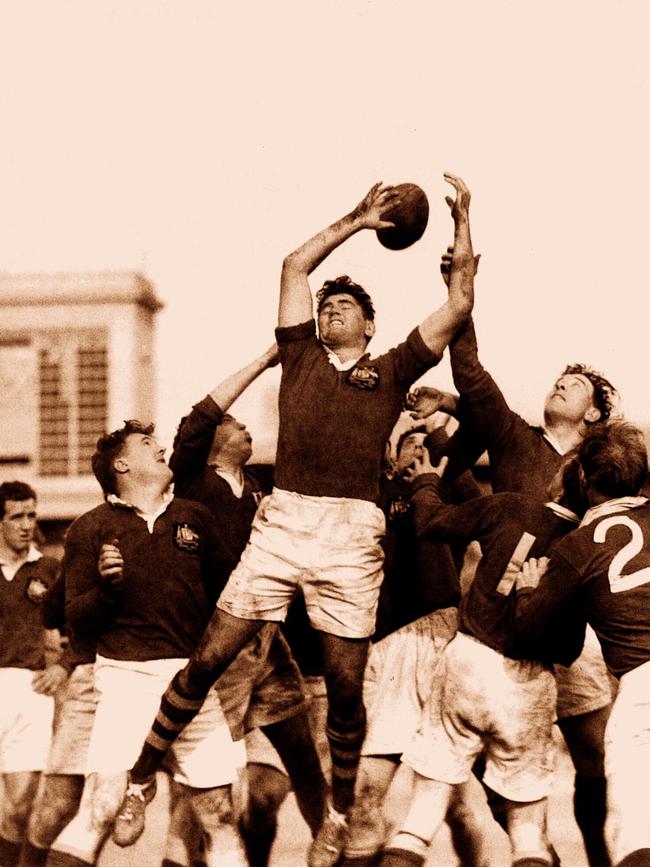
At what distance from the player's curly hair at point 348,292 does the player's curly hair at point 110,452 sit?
1018 mm

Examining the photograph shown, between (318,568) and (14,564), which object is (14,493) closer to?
(14,564)

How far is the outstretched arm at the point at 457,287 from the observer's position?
619cm

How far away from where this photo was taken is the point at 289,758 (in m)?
7.00

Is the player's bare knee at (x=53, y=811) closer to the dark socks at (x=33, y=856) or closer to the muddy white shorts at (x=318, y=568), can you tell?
the dark socks at (x=33, y=856)

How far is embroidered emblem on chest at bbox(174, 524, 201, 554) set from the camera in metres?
6.47

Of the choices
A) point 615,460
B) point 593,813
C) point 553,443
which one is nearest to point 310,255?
point 553,443

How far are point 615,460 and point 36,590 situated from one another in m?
3.80

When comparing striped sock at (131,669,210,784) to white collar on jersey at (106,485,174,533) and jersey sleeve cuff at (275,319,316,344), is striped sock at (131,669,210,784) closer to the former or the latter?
white collar on jersey at (106,485,174,533)

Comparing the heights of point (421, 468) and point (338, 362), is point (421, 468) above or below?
below

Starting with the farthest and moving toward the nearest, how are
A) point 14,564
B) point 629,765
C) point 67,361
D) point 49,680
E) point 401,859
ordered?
point 67,361
point 14,564
point 49,680
point 401,859
point 629,765

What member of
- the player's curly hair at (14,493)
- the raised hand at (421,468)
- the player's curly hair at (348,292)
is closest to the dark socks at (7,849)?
the player's curly hair at (14,493)

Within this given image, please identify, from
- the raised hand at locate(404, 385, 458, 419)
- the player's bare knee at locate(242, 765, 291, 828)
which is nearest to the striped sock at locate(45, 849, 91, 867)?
the player's bare knee at locate(242, 765, 291, 828)

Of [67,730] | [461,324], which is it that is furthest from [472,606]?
[67,730]

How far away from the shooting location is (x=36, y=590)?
823cm
